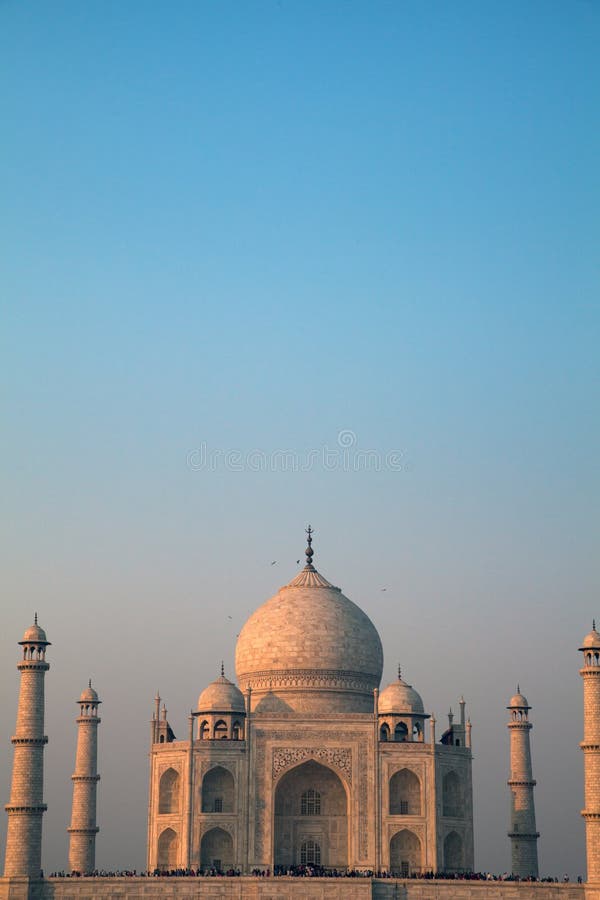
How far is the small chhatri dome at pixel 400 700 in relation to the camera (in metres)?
54.7

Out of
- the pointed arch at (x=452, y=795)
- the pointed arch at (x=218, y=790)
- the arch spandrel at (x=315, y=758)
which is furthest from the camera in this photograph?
the pointed arch at (x=452, y=795)

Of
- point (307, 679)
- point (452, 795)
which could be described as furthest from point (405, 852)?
point (307, 679)

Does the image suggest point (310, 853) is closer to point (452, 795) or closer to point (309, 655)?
point (452, 795)

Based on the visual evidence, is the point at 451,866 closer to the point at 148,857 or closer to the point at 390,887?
the point at 390,887

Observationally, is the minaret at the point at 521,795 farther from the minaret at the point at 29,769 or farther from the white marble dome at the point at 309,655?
the minaret at the point at 29,769

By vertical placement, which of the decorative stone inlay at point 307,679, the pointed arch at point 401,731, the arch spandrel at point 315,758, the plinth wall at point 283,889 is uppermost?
the decorative stone inlay at point 307,679

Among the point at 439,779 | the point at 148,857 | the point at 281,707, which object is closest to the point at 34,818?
the point at 148,857

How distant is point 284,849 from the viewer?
52.8m

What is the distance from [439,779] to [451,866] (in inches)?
115

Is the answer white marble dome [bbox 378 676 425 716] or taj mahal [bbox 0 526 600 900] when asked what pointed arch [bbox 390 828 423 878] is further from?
white marble dome [bbox 378 676 425 716]

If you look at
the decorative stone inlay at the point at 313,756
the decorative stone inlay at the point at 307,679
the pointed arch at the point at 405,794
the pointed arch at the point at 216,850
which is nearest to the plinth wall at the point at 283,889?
the pointed arch at the point at 216,850

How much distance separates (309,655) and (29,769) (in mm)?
11389

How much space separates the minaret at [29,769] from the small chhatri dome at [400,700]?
39.4ft

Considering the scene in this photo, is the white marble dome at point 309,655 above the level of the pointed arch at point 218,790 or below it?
above
